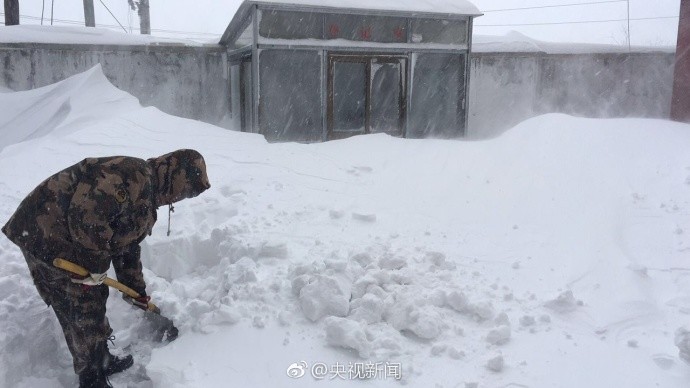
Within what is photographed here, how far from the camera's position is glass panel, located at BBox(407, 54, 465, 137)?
9070mm

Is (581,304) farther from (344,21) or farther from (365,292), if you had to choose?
(344,21)

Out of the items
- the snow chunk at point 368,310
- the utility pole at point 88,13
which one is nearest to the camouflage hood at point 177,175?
the snow chunk at point 368,310

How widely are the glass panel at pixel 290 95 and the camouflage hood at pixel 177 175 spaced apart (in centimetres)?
567

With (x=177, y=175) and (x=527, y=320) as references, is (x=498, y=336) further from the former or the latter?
(x=177, y=175)

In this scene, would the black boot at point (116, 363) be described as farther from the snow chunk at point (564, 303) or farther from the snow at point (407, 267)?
the snow chunk at point (564, 303)

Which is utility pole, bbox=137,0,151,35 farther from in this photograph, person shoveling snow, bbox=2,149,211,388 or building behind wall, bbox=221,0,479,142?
person shoveling snow, bbox=2,149,211,388

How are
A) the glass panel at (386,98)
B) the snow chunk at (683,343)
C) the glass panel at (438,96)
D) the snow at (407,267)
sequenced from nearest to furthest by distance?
1. the snow chunk at (683,343)
2. the snow at (407,267)
3. the glass panel at (386,98)
4. the glass panel at (438,96)

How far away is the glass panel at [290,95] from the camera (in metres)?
8.22

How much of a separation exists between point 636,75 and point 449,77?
5039mm

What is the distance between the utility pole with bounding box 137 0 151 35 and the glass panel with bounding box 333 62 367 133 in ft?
36.4

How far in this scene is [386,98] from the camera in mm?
9055

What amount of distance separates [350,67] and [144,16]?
37.3 feet

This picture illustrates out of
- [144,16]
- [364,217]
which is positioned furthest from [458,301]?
[144,16]

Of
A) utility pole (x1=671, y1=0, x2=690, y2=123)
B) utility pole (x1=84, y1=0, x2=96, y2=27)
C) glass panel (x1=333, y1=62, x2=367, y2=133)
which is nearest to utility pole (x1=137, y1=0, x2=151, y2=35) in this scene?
utility pole (x1=84, y1=0, x2=96, y2=27)
